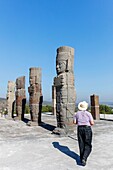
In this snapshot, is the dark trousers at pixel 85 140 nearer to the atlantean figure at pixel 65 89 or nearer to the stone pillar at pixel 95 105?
the atlantean figure at pixel 65 89

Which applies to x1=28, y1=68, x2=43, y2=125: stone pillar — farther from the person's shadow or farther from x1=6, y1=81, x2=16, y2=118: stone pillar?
the person's shadow

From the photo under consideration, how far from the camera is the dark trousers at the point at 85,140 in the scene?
4.40m

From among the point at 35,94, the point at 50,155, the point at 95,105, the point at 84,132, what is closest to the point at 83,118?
the point at 84,132

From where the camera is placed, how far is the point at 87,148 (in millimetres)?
4418

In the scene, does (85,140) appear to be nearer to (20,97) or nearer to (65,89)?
(65,89)

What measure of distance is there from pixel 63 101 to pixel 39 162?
4.13 metres

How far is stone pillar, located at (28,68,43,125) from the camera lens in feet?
37.3

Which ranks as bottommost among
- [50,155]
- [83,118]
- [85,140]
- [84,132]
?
[50,155]

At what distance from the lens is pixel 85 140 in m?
4.46

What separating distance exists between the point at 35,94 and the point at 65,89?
3.53 m

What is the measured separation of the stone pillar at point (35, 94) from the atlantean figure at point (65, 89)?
2.93m

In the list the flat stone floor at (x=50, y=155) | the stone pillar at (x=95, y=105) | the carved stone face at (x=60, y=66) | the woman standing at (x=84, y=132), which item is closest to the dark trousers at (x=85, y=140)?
the woman standing at (x=84, y=132)

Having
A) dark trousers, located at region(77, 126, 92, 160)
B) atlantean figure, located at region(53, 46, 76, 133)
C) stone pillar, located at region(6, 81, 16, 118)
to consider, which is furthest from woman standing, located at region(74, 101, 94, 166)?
stone pillar, located at region(6, 81, 16, 118)

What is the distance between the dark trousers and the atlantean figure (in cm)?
353
